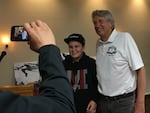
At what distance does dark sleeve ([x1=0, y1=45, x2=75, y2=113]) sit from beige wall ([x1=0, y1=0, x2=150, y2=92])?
3.93 m

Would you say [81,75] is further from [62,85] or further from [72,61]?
[62,85]

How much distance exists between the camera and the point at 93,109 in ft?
7.78

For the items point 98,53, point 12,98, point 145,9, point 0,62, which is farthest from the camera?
point 145,9

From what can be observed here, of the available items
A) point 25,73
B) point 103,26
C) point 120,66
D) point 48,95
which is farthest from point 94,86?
point 25,73

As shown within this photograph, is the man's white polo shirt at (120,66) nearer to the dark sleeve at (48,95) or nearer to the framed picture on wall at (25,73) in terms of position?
the dark sleeve at (48,95)

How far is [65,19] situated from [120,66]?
116 inches

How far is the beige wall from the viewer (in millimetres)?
4496

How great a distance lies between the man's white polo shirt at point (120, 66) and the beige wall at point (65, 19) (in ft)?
8.37

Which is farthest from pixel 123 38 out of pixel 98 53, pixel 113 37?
pixel 98 53

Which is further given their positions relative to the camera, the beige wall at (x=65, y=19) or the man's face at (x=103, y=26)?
the beige wall at (x=65, y=19)

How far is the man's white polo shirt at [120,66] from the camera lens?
7.26 feet

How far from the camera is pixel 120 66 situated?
7.29 ft

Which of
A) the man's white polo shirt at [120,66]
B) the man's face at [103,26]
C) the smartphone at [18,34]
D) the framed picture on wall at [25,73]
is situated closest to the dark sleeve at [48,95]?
the smartphone at [18,34]

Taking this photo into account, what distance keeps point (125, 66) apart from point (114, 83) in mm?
161
